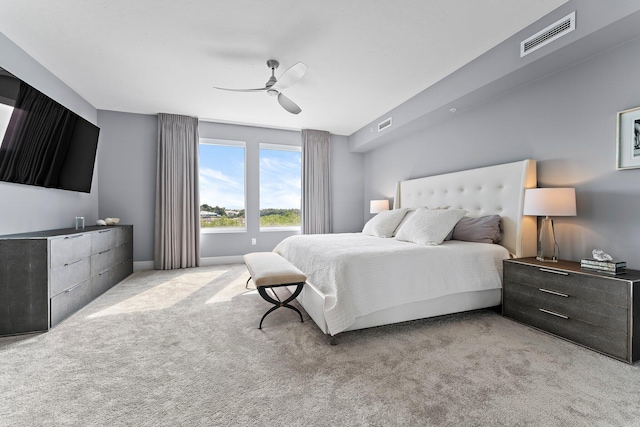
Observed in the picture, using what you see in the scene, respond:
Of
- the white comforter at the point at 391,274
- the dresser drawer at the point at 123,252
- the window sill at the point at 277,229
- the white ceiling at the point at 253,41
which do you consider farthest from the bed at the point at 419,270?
the dresser drawer at the point at 123,252

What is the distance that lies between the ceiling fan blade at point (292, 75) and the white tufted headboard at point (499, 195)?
231 cm

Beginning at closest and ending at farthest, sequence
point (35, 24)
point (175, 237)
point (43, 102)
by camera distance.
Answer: point (35, 24) < point (43, 102) < point (175, 237)

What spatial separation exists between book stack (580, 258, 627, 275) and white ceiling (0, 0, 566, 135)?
2016 millimetres

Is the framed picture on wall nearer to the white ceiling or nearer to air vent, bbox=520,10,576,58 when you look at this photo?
air vent, bbox=520,10,576,58

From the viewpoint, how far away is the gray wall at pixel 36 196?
268 cm

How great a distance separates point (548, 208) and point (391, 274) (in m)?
1.45

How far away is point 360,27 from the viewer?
2.52 metres

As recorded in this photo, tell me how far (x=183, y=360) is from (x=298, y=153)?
4.57 m

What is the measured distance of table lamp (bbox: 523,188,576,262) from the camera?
7.64ft

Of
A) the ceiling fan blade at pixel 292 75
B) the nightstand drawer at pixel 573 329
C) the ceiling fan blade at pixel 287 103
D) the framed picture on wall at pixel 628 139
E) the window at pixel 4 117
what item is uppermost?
the ceiling fan blade at pixel 292 75

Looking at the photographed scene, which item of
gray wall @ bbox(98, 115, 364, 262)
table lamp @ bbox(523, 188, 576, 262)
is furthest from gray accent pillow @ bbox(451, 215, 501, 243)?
gray wall @ bbox(98, 115, 364, 262)

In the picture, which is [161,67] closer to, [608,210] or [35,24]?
[35,24]

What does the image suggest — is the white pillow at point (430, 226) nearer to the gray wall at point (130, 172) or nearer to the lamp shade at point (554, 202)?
the lamp shade at point (554, 202)

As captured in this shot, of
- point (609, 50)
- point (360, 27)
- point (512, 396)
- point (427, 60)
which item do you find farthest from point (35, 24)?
point (609, 50)
